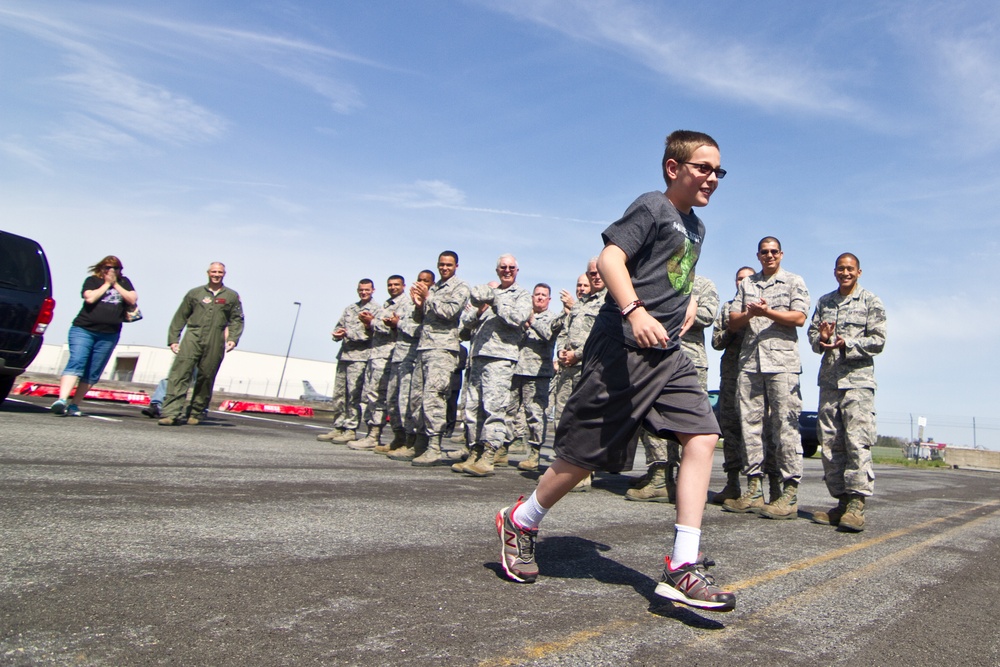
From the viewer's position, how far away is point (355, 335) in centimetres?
975

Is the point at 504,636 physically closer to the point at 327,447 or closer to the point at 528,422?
the point at 528,422

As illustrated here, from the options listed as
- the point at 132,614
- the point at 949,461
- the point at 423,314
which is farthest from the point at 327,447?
the point at 949,461

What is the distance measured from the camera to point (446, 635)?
2.03 meters

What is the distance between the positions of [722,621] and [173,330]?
881 centimetres

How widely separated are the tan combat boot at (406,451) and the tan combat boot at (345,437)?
1.34 meters

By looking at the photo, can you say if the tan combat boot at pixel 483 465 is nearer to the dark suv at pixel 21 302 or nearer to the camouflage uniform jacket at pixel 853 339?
the camouflage uniform jacket at pixel 853 339

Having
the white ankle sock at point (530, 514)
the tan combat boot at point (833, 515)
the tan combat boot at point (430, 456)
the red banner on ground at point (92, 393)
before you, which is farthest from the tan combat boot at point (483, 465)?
the red banner on ground at point (92, 393)

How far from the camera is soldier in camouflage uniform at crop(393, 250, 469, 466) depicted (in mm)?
7566

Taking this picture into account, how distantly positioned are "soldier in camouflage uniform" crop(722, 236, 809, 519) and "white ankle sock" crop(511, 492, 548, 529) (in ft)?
10.1

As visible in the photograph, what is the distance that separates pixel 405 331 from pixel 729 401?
3919 millimetres

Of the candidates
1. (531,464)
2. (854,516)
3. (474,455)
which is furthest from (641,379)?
(531,464)

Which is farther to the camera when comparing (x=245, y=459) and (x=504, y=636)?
(x=245, y=459)

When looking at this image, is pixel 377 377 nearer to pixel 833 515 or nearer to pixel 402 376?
pixel 402 376

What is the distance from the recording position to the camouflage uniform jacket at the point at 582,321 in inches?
290
